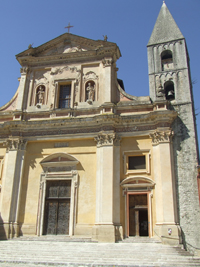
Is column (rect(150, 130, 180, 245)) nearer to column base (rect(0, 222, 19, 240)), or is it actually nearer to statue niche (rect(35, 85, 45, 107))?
column base (rect(0, 222, 19, 240))

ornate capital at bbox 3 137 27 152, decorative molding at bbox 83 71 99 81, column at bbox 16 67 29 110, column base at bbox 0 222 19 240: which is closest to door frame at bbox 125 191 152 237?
column base at bbox 0 222 19 240

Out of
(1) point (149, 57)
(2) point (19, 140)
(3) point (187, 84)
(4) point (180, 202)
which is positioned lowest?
(4) point (180, 202)

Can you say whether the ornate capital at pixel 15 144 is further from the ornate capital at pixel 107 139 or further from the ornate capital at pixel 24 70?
the ornate capital at pixel 24 70

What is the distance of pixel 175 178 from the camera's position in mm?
14711

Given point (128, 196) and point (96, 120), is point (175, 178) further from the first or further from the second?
point (96, 120)

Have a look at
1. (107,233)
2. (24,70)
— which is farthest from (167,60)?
(107,233)

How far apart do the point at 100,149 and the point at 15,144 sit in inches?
202

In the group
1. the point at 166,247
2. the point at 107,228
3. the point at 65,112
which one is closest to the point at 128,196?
the point at 107,228

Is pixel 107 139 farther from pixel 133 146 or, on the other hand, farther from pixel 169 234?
pixel 169 234

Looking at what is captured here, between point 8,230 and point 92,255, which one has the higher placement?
point 8,230

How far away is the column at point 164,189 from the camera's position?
531 inches

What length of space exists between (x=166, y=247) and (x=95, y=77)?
10718 mm

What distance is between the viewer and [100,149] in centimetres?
1608

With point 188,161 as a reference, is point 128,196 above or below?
below
